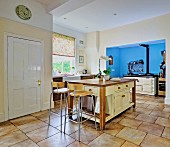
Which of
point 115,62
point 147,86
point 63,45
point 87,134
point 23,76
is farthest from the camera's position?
point 115,62

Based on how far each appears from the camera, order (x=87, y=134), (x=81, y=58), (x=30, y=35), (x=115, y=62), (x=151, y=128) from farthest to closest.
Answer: (x=115, y=62) → (x=81, y=58) → (x=30, y=35) → (x=151, y=128) → (x=87, y=134)

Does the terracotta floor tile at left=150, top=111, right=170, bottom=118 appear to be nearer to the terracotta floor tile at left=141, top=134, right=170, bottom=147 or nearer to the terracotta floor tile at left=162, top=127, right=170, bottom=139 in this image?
A: the terracotta floor tile at left=162, top=127, right=170, bottom=139

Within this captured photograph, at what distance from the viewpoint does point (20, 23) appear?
3.37 m

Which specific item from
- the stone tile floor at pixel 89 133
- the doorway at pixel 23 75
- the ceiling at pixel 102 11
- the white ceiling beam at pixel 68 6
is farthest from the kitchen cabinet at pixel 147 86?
the doorway at pixel 23 75

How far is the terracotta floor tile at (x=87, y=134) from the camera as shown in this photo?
2261 millimetres

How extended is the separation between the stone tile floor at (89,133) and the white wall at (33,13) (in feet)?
8.22

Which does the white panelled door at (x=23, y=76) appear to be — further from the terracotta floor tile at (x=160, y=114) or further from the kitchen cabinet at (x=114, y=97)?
the terracotta floor tile at (x=160, y=114)

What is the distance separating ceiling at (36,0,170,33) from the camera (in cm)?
370

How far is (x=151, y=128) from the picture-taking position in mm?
2684

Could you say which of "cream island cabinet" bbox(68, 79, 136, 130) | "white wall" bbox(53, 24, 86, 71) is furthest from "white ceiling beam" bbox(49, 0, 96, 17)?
"cream island cabinet" bbox(68, 79, 136, 130)

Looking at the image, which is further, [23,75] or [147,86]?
[147,86]

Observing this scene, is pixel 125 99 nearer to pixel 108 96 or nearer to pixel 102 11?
pixel 108 96

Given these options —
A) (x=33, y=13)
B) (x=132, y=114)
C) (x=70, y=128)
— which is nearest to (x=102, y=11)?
(x=33, y=13)

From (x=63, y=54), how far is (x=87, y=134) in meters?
4.13
